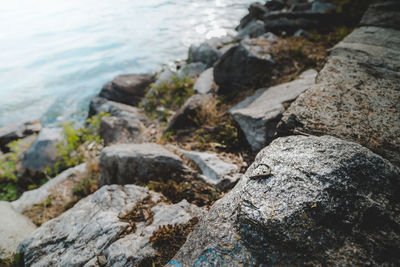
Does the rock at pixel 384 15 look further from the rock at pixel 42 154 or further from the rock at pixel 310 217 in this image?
the rock at pixel 42 154

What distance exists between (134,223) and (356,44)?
4007mm

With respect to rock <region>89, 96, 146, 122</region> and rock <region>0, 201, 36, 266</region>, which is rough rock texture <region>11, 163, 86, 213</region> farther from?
rock <region>89, 96, 146, 122</region>

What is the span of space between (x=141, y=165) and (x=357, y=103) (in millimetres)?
2616

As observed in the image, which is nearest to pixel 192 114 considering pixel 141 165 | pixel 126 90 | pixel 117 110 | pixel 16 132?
pixel 141 165

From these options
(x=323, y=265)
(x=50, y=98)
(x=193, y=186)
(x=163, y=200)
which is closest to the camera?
(x=323, y=265)

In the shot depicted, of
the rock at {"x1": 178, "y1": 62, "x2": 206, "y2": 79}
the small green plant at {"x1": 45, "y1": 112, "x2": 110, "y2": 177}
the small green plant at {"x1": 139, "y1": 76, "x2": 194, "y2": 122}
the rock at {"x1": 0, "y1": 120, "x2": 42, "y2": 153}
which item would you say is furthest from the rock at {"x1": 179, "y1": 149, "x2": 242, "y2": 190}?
the rock at {"x1": 0, "y1": 120, "x2": 42, "y2": 153}

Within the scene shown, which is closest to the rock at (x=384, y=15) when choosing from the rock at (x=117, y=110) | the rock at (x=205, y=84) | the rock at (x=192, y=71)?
the rock at (x=205, y=84)

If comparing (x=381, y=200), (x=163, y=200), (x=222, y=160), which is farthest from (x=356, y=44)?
(x=163, y=200)

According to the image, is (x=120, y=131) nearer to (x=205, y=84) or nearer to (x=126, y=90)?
(x=205, y=84)

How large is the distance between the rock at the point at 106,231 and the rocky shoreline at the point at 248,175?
0.01 m

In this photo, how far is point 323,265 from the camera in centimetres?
101

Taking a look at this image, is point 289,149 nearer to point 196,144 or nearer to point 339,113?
point 339,113

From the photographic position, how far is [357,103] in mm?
1939

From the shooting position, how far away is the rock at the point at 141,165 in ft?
9.20
